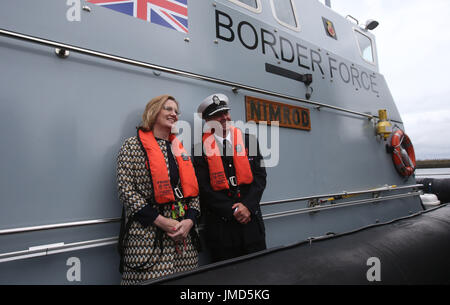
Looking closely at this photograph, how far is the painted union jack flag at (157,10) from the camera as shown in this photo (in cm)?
157

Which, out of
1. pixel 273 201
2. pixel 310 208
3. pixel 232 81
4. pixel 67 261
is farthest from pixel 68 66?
pixel 310 208

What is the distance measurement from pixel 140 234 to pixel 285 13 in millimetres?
2630

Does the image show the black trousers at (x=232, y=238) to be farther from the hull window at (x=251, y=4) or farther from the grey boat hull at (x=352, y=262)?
the hull window at (x=251, y=4)

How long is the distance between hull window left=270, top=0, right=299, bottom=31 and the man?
A: 1512 millimetres

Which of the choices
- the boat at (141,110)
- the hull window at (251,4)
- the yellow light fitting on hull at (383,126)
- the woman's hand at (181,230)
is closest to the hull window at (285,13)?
the boat at (141,110)

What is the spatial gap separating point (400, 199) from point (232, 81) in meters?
2.88

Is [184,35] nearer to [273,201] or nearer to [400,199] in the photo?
[273,201]

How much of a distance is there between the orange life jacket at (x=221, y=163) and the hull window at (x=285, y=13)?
→ 1.60 metres

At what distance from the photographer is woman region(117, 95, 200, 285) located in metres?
1.23

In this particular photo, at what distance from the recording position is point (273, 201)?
79.0 inches

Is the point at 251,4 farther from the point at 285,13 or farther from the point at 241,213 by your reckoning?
the point at 241,213

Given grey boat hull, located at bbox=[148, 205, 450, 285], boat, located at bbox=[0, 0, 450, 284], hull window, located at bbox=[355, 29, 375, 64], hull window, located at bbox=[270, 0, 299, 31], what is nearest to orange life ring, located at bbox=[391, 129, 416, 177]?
boat, located at bbox=[0, 0, 450, 284]

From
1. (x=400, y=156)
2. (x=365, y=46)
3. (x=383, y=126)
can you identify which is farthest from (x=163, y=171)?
(x=365, y=46)

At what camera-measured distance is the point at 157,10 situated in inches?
67.4
